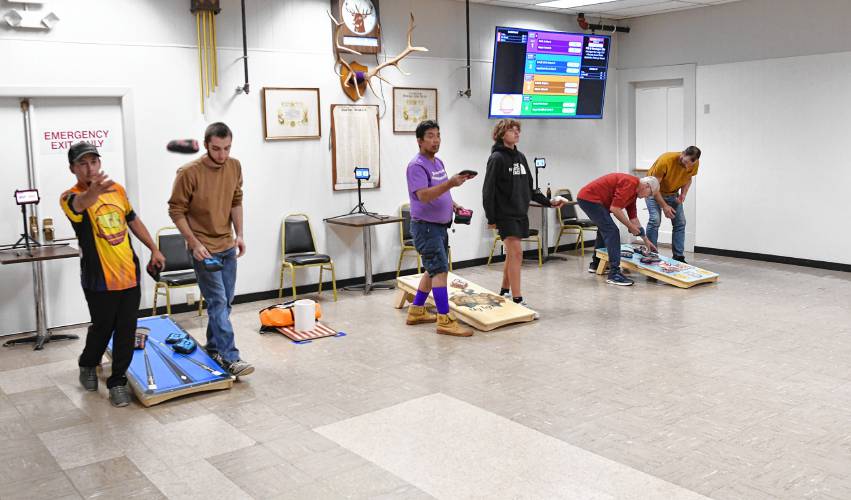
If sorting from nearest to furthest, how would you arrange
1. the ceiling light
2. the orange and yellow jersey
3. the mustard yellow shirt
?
the orange and yellow jersey < the mustard yellow shirt < the ceiling light

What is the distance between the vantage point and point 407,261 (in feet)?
29.0

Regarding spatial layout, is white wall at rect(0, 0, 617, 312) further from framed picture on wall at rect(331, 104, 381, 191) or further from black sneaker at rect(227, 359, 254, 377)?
black sneaker at rect(227, 359, 254, 377)

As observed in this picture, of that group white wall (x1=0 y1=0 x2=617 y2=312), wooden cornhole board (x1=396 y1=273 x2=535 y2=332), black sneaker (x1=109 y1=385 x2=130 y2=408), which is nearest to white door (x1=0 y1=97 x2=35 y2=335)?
white wall (x1=0 y1=0 x2=617 y2=312)

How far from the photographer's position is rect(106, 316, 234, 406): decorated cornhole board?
4.77 metres

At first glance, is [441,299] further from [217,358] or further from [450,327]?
[217,358]

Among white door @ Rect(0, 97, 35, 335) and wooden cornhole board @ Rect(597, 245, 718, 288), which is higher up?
white door @ Rect(0, 97, 35, 335)

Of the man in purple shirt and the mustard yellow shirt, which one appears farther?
the mustard yellow shirt

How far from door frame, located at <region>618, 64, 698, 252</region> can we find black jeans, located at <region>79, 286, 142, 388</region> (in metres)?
7.22

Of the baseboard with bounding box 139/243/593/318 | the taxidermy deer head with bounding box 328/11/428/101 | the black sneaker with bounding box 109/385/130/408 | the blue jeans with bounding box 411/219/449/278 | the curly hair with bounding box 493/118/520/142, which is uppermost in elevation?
the taxidermy deer head with bounding box 328/11/428/101

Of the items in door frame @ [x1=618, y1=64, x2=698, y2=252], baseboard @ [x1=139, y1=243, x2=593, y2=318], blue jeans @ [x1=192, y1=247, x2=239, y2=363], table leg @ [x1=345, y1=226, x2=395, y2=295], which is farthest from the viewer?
door frame @ [x1=618, y1=64, x2=698, y2=252]

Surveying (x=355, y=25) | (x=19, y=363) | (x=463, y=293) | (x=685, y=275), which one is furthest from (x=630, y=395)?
(x=355, y=25)

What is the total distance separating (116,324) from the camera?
474cm

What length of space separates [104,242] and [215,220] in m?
0.67

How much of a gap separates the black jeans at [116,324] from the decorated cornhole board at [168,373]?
0.16 metres
